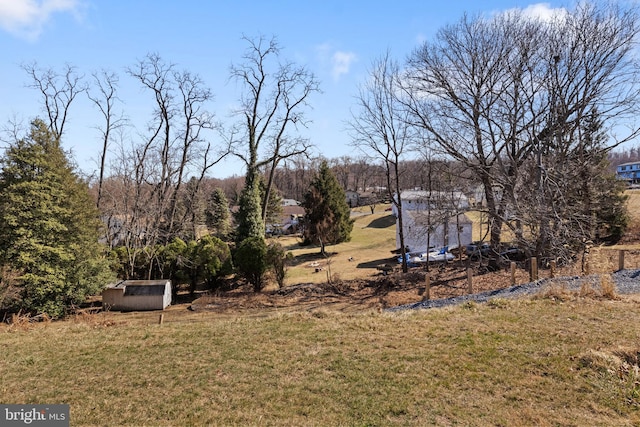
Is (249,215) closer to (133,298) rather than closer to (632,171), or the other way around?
(133,298)

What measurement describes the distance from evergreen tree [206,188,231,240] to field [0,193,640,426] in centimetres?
2452

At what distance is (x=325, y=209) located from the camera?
1248 inches

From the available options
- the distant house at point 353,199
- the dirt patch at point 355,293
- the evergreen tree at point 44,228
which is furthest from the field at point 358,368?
the distant house at point 353,199

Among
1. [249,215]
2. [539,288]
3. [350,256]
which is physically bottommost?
[350,256]

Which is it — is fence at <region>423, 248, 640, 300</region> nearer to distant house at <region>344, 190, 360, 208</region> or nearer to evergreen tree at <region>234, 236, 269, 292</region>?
evergreen tree at <region>234, 236, 269, 292</region>

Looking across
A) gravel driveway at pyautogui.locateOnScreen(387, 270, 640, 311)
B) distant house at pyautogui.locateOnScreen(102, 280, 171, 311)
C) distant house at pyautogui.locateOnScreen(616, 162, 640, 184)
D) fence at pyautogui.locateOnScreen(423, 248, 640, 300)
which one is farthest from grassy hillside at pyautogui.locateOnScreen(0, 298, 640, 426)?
distant house at pyautogui.locateOnScreen(616, 162, 640, 184)

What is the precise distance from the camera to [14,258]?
12.6 meters

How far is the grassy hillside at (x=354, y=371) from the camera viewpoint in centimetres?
442

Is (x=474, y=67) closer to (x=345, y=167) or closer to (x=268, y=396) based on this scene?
(x=268, y=396)

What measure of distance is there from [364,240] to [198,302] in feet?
70.6

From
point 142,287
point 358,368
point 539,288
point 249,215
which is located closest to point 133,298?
point 142,287

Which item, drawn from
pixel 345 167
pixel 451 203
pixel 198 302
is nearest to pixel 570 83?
pixel 451 203

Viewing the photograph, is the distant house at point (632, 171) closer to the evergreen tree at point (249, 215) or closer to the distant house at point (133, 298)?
the evergreen tree at point (249, 215)

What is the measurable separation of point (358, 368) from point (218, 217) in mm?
33465
